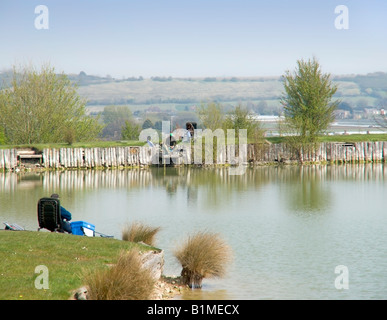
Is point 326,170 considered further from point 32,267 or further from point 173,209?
point 32,267

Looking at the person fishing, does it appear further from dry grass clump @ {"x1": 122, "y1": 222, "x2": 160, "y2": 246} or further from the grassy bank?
the grassy bank

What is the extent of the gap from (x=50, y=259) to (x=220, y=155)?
105 feet

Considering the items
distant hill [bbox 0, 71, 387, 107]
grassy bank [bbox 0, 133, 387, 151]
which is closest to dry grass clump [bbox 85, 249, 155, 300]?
grassy bank [bbox 0, 133, 387, 151]

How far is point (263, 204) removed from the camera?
1150 inches

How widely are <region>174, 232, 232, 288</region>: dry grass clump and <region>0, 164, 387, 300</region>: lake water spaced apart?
358mm

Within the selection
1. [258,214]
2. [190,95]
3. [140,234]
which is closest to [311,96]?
[258,214]

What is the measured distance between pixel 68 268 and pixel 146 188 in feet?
68.0

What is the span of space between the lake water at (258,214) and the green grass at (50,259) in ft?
6.65

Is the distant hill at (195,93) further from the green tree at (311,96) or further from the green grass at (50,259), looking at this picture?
the green grass at (50,259)

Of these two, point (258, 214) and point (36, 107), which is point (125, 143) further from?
point (258, 214)

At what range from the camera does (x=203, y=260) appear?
1603 cm

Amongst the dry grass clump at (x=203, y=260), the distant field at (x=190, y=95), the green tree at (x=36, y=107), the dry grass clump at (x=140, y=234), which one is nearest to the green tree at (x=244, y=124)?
the green tree at (x=36, y=107)

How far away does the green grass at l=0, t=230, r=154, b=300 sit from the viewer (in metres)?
12.7

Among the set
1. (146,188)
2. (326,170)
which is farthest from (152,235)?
(326,170)
